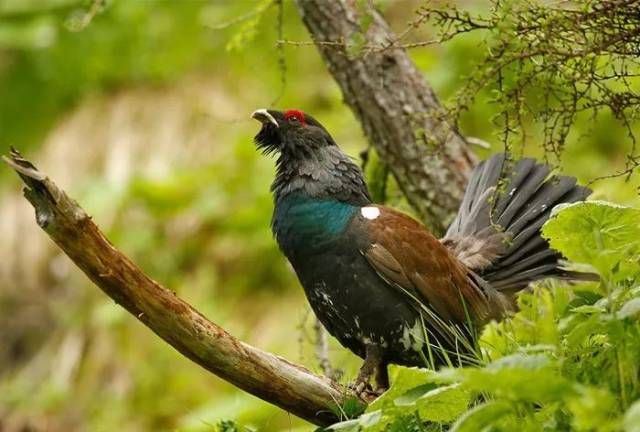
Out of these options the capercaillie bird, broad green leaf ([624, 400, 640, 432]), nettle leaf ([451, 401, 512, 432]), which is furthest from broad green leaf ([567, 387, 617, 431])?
the capercaillie bird

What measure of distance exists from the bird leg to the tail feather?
77 centimetres

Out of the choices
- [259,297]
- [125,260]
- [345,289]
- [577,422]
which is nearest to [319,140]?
[345,289]

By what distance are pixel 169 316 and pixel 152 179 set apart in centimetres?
524

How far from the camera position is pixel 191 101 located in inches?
382

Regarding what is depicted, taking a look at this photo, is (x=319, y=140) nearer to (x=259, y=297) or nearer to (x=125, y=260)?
(x=125, y=260)

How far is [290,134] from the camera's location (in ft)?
15.7

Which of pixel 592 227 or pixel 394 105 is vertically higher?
pixel 394 105

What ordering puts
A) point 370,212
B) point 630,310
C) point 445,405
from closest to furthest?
point 630,310
point 445,405
point 370,212

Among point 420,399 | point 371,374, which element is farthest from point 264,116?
point 420,399

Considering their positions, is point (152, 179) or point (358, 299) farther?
point (152, 179)

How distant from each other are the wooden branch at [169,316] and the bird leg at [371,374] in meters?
0.21

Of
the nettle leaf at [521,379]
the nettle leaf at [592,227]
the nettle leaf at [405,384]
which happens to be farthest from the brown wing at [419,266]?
the nettle leaf at [521,379]

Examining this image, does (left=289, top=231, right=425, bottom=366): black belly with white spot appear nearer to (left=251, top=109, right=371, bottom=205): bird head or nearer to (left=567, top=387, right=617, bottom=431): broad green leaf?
(left=251, top=109, right=371, bottom=205): bird head

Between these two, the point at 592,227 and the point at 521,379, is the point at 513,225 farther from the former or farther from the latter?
the point at 521,379
